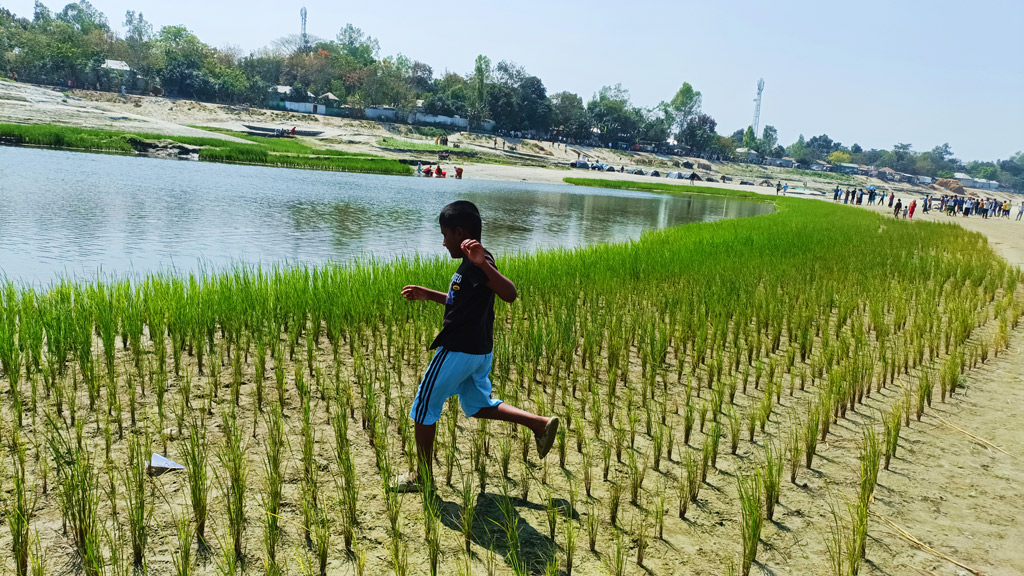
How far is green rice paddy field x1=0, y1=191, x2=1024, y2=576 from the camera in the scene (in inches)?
107

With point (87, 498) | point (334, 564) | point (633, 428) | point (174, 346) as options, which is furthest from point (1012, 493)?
point (174, 346)

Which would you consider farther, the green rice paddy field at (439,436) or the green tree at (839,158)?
the green tree at (839,158)

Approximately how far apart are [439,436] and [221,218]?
15.0m

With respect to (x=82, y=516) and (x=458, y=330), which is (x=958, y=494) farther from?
(x=82, y=516)

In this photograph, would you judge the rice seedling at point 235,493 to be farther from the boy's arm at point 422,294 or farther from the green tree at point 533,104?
the green tree at point 533,104

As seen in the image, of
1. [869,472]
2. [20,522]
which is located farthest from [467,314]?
[869,472]

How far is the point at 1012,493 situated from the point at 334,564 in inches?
145

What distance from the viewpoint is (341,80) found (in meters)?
87.6

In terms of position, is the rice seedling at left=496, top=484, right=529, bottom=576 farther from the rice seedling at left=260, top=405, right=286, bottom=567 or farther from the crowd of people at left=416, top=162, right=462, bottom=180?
the crowd of people at left=416, top=162, right=462, bottom=180

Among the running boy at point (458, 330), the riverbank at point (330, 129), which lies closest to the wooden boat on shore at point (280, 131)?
the riverbank at point (330, 129)

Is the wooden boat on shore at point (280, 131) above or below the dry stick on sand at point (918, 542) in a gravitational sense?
above

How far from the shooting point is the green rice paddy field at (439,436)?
2725 mm

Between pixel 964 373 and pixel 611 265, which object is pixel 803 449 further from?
pixel 611 265

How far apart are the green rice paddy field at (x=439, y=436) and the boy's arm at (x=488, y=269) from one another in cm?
90
